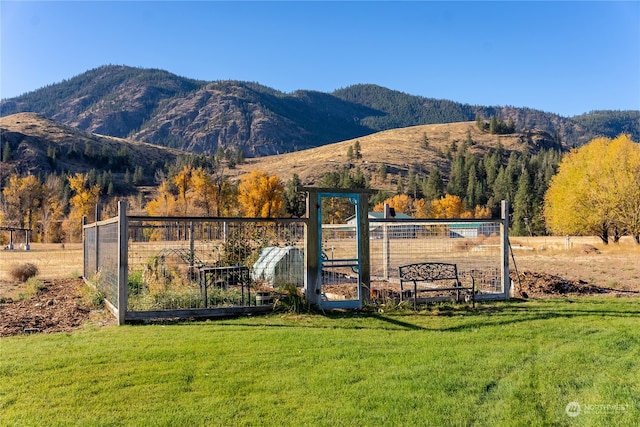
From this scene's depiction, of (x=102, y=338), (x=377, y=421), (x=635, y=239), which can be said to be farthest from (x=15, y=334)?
(x=635, y=239)

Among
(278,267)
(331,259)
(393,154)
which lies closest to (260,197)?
(278,267)

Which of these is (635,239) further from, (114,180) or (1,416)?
(114,180)

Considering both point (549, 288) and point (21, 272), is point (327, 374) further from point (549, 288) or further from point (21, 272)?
point (21, 272)

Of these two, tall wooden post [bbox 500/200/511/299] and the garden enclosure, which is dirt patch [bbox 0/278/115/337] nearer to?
the garden enclosure

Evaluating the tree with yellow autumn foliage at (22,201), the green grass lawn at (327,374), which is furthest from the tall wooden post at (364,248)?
the tree with yellow autumn foliage at (22,201)

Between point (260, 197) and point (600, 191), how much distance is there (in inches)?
1431

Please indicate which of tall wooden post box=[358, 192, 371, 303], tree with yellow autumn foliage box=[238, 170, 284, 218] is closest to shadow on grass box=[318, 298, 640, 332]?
tall wooden post box=[358, 192, 371, 303]

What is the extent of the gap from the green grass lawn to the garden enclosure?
1187 millimetres

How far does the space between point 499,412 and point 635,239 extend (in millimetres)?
44419

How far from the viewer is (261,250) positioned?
12.1 m

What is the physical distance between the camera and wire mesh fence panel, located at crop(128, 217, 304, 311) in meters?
9.98

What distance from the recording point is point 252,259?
1182 centimetres

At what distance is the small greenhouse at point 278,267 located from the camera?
12.1m

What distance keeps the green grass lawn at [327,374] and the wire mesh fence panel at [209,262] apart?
135cm
